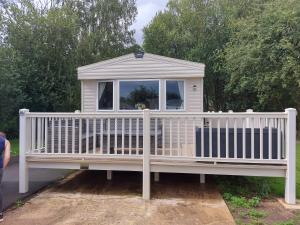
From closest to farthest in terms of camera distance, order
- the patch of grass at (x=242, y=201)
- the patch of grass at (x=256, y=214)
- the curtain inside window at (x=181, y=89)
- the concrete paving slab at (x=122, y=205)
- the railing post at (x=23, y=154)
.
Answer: the concrete paving slab at (x=122, y=205) < the patch of grass at (x=256, y=214) < the patch of grass at (x=242, y=201) < the railing post at (x=23, y=154) < the curtain inside window at (x=181, y=89)

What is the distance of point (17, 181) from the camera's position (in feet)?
22.7

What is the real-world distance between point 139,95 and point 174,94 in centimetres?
102

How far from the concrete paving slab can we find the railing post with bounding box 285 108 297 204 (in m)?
1.07

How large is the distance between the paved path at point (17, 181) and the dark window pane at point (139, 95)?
277 cm

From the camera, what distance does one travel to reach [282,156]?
553 cm

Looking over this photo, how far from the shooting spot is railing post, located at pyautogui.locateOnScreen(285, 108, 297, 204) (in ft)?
17.5

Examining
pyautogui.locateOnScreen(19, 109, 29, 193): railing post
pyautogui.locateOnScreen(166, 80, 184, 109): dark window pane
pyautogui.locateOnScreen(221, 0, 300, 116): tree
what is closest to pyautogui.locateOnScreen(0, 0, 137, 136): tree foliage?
pyautogui.locateOnScreen(166, 80, 184, 109): dark window pane

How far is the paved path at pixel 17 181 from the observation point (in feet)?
18.5

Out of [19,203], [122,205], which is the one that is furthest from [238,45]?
[19,203]

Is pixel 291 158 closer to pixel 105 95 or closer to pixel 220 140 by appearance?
pixel 220 140

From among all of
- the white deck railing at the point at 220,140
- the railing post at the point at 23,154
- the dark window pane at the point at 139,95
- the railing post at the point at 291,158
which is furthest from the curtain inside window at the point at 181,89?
the railing post at the point at 23,154

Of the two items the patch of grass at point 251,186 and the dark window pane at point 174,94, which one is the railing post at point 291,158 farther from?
the dark window pane at point 174,94

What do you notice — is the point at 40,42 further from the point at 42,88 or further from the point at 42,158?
the point at 42,158

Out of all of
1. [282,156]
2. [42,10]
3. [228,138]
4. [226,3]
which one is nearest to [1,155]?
[228,138]
